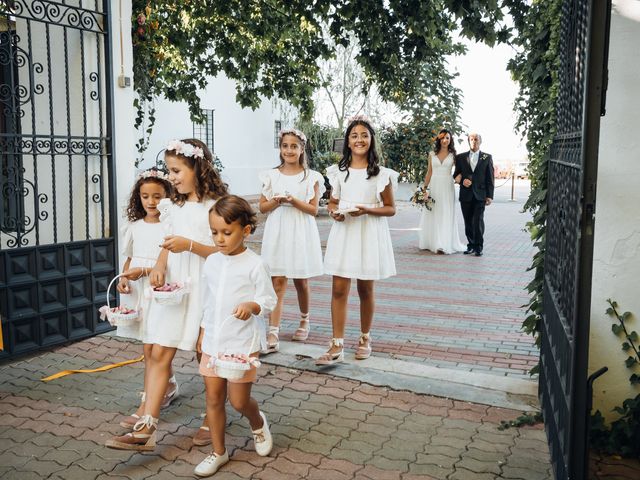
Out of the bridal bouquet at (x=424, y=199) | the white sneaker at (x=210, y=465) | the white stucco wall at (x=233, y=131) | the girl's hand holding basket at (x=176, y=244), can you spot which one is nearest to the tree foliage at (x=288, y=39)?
the bridal bouquet at (x=424, y=199)

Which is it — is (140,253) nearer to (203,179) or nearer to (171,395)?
(203,179)

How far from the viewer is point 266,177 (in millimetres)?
5750

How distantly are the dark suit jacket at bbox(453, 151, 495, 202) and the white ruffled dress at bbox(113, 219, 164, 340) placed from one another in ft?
26.0

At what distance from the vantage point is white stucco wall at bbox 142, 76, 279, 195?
69.9 feet

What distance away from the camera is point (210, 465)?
3441 mm

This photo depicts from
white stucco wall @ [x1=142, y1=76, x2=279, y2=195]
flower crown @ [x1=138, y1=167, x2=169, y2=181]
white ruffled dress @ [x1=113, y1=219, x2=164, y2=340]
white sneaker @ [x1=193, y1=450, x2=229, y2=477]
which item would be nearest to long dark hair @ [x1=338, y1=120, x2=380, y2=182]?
flower crown @ [x1=138, y1=167, x2=169, y2=181]

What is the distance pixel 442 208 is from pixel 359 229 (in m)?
6.65

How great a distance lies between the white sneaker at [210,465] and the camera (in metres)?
3.41

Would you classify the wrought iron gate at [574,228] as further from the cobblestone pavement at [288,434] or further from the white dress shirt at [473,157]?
the white dress shirt at [473,157]

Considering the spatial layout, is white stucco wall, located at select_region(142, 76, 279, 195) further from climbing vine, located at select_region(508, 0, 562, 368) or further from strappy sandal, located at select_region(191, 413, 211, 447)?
strappy sandal, located at select_region(191, 413, 211, 447)

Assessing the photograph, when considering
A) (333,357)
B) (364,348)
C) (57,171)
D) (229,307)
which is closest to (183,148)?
(229,307)

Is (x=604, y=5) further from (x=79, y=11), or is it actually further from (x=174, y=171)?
(x=79, y=11)

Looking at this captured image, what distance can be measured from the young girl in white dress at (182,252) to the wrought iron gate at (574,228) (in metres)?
1.98

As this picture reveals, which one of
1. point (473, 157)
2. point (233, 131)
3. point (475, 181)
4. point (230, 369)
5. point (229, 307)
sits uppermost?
point (233, 131)
